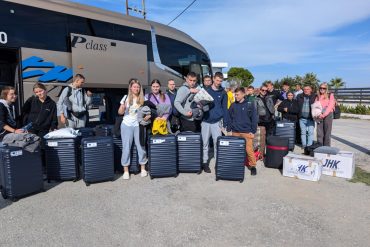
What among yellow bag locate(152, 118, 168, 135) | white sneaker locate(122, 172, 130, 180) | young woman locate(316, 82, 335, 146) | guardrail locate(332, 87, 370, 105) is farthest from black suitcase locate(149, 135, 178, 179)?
guardrail locate(332, 87, 370, 105)

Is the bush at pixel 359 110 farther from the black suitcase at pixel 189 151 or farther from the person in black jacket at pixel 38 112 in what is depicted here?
the person in black jacket at pixel 38 112

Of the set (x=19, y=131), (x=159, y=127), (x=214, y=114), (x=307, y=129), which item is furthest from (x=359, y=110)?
(x=19, y=131)

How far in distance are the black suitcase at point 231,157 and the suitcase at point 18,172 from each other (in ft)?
9.41

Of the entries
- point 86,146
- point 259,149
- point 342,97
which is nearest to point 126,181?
point 86,146

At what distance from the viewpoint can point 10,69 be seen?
6.84m

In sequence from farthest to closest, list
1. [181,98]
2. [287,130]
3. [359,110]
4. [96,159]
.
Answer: [359,110], [287,130], [181,98], [96,159]

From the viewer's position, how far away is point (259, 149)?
6.97 m

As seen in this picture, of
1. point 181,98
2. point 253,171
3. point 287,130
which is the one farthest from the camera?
point 287,130

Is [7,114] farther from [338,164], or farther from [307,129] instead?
[307,129]

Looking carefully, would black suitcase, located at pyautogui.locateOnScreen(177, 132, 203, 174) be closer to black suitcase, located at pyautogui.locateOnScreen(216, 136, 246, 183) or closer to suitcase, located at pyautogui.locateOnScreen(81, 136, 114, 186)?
black suitcase, located at pyautogui.locateOnScreen(216, 136, 246, 183)

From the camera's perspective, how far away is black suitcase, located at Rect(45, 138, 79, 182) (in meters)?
5.10

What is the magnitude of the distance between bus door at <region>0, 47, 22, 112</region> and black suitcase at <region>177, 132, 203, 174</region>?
3.74m

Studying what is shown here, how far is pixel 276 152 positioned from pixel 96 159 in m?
3.49

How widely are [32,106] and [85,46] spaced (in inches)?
121
